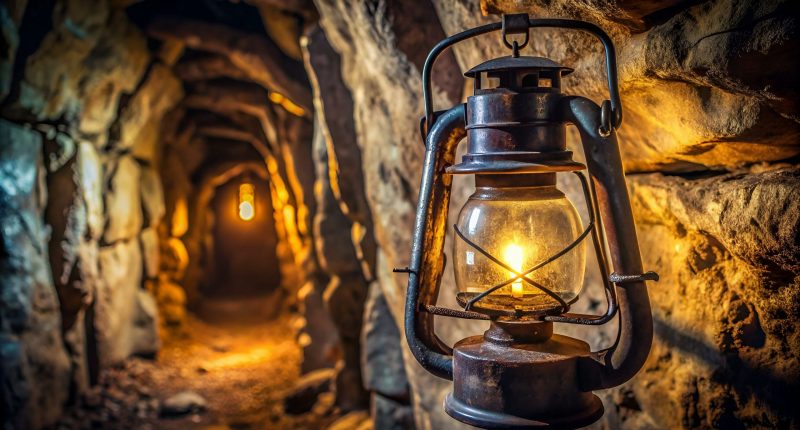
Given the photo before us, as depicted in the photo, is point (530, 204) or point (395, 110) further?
point (395, 110)

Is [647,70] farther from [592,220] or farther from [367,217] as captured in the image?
[367,217]

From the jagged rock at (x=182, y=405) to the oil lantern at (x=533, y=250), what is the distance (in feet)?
18.2

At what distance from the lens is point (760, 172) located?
1.47 m

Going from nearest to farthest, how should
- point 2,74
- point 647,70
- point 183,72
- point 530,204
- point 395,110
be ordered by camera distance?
point 530,204 → point 647,70 → point 395,110 → point 2,74 → point 183,72

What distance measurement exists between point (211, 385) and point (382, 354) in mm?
3253

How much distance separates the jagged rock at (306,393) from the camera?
6250mm

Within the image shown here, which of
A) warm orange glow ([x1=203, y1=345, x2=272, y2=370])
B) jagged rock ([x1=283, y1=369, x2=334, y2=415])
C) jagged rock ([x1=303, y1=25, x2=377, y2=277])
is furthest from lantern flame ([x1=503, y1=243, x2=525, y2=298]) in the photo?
warm orange glow ([x1=203, y1=345, x2=272, y2=370])

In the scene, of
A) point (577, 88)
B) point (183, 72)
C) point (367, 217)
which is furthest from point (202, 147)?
point (577, 88)

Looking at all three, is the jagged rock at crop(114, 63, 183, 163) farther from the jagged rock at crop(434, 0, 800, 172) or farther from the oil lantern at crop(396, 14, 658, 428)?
the oil lantern at crop(396, 14, 658, 428)

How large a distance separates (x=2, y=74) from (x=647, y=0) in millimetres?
4751

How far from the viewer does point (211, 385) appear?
7227mm

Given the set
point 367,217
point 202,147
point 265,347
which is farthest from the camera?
point 202,147

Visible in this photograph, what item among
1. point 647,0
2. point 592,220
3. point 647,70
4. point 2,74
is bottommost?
point 592,220

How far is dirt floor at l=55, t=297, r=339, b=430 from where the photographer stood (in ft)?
19.8
